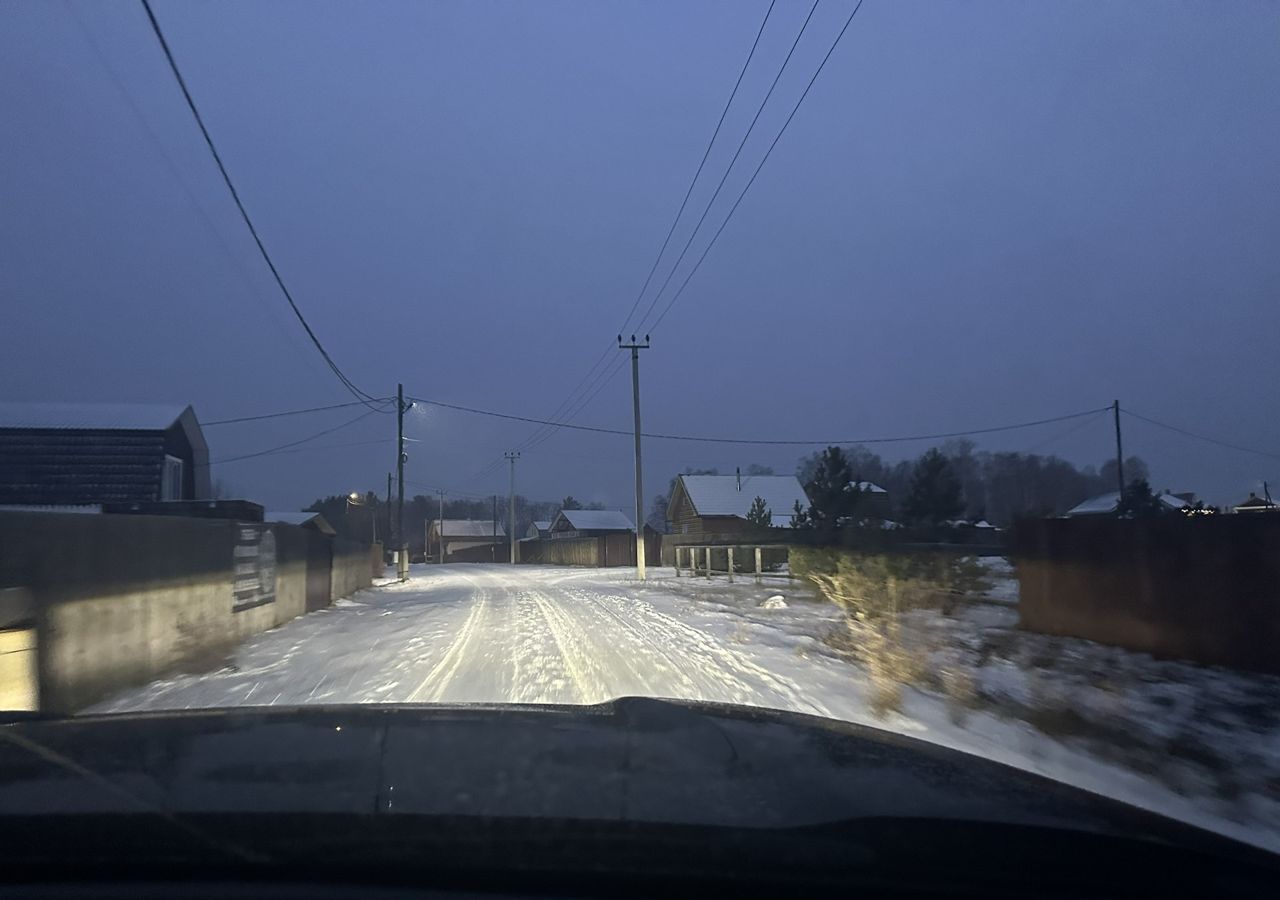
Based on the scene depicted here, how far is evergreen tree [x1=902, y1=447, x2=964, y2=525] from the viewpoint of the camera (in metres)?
22.4

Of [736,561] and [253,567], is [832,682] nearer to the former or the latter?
[253,567]

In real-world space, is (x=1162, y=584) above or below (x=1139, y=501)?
below

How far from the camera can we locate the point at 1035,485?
144 feet

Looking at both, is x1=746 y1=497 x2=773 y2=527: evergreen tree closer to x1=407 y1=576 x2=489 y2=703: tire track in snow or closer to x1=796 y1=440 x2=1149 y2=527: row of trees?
x1=796 y1=440 x2=1149 y2=527: row of trees

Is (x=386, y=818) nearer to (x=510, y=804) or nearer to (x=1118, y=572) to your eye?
(x=510, y=804)

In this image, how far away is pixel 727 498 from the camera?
6562 centimetres

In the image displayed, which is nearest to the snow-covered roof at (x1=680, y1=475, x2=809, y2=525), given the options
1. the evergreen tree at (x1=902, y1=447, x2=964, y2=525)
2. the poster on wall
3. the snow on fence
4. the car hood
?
the snow on fence

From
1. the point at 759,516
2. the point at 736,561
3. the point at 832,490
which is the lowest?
the point at 736,561

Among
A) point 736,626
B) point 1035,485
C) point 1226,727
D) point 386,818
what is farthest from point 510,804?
point 1035,485

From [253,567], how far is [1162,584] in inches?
517

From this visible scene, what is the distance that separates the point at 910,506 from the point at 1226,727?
15283 mm

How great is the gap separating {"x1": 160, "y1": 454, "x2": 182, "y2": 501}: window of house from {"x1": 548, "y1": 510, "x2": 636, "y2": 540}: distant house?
183 feet

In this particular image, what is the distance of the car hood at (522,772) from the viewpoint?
2678mm

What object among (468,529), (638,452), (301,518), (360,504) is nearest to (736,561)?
(638,452)
